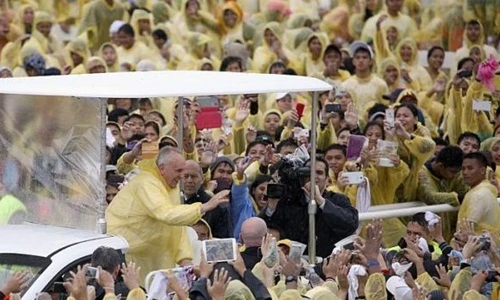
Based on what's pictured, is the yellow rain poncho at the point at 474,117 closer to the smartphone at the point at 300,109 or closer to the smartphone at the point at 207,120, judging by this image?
the smartphone at the point at 300,109

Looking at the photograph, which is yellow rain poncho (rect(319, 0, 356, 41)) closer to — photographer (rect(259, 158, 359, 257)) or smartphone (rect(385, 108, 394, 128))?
smartphone (rect(385, 108, 394, 128))

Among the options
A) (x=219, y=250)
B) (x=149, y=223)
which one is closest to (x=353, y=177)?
(x=149, y=223)

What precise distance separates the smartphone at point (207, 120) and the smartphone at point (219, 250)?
4.25 meters

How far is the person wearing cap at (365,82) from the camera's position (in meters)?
21.8

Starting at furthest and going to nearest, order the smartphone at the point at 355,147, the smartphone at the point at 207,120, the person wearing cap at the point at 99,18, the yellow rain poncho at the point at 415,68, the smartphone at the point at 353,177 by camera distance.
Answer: the person wearing cap at the point at 99,18
the yellow rain poncho at the point at 415,68
the smartphone at the point at 355,147
the smartphone at the point at 207,120
the smartphone at the point at 353,177

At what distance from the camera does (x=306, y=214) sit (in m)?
14.8

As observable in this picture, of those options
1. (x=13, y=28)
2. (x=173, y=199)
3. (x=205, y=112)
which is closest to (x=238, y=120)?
(x=205, y=112)

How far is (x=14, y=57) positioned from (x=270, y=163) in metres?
9.14

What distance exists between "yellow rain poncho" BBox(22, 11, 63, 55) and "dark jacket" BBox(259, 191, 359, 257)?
33.9ft

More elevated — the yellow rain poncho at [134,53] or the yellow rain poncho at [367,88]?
the yellow rain poncho at [134,53]

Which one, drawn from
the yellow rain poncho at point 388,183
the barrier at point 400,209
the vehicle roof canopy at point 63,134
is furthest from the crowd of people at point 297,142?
the vehicle roof canopy at point 63,134

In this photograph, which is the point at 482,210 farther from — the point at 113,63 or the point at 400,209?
the point at 113,63

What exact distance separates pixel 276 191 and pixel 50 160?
1.83m

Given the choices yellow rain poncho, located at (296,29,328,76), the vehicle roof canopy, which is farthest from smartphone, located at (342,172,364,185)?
yellow rain poncho, located at (296,29,328,76)
